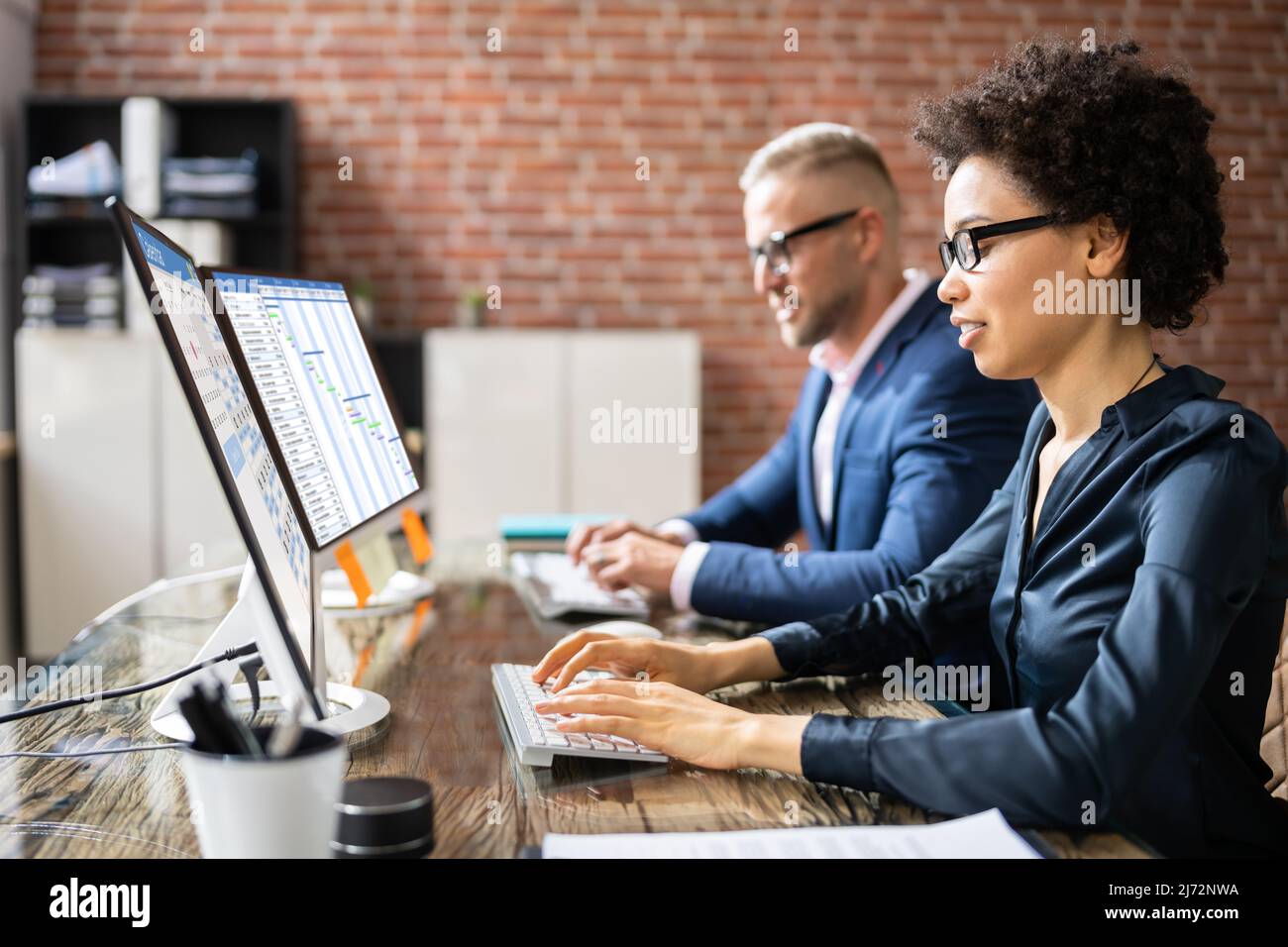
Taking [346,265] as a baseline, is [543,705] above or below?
below

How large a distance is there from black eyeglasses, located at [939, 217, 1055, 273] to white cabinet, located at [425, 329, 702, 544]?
3.12m

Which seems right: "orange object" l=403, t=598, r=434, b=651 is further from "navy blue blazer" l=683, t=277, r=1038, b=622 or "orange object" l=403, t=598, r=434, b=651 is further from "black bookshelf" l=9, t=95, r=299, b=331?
"black bookshelf" l=9, t=95, r=299, b=331

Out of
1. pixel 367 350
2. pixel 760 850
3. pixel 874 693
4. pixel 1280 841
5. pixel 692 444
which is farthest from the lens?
pixel 692 444

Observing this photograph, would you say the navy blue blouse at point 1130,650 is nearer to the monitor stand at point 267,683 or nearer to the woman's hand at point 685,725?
the woman's hand at point 685,725

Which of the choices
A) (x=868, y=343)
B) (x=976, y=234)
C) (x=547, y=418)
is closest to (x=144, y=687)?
(x=976, y=234)

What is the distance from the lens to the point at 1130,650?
946 millimetres

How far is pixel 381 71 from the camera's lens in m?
4.66

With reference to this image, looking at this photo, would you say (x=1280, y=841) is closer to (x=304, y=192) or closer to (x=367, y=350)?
(x=367, y=350)

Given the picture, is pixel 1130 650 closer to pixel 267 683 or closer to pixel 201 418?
pixel 201 418

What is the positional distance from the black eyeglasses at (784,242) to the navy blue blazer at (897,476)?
242 millimetres

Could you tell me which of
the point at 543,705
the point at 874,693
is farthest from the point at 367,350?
the point at 874,693

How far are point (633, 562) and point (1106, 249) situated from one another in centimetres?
91

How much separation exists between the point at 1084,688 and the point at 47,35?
499 centimetres

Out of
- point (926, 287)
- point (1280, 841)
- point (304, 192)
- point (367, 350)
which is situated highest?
point (304, 192)
